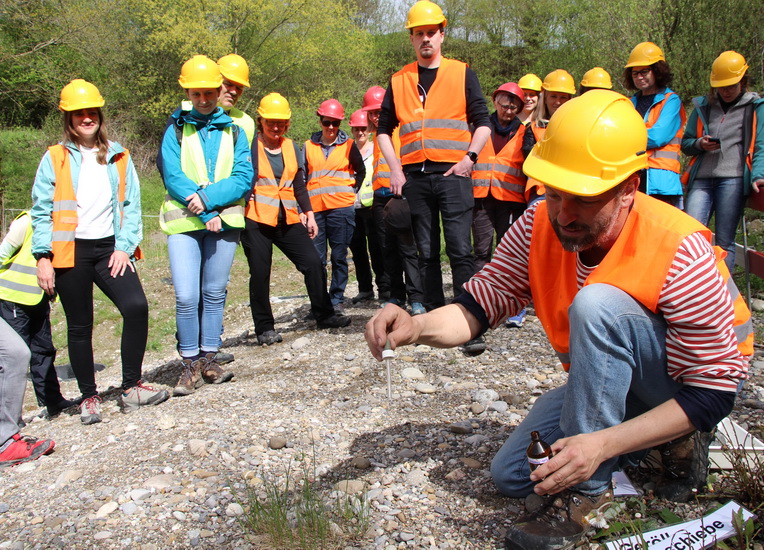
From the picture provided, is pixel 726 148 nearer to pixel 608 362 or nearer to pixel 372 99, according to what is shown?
pixel 372 99

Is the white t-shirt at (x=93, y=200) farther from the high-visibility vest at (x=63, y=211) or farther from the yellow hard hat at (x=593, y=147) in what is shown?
the yellow hard hat at (x=593, y=147)

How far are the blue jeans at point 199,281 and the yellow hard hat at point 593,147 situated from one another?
3106mm

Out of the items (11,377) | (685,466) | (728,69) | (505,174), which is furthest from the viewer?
(505,174)

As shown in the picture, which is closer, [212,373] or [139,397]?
[139,397]

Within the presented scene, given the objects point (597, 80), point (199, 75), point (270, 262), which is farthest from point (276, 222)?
point (597, 80)

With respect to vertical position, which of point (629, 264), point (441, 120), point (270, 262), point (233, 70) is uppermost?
point (233, 70)

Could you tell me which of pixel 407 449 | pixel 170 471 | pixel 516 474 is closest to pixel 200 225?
pixel 170 471

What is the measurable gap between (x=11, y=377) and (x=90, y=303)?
0.69 meters

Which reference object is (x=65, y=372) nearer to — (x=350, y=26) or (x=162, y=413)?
(x=162, y=413)

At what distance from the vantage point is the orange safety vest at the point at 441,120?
491 cm

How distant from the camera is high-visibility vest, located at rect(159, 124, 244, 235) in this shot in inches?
182

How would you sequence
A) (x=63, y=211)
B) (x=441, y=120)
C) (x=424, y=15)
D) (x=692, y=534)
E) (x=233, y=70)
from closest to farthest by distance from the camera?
(x=692, y=534) → (x=63, y=211) → (x=424, y=15) → (x=441, y=120) → (x=233, y=70)

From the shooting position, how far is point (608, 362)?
6.93 ft

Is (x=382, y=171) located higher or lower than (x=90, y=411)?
higher
